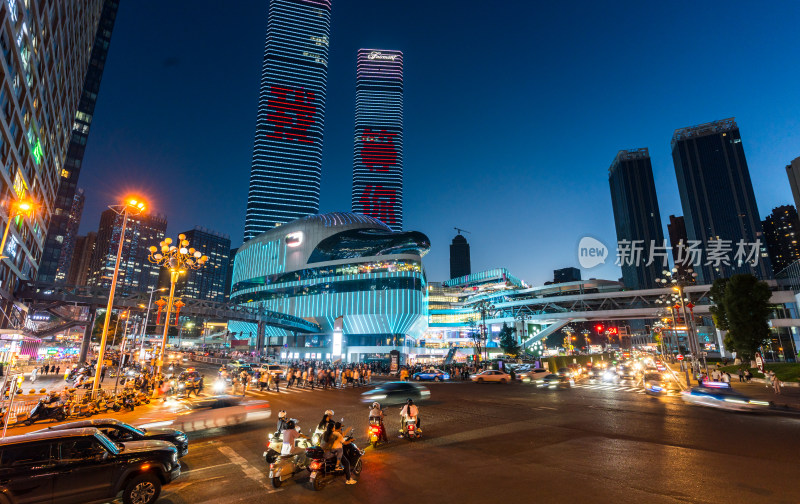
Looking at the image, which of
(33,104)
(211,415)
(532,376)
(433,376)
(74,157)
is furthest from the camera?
(74,157)

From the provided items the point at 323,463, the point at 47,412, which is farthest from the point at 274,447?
the point at 47,412

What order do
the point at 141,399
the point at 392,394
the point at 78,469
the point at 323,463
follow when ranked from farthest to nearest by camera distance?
the point at 141,399 < the point at 392,394 < the point at 323,463 < the point at 78,469

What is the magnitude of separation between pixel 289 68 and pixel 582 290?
562 feet

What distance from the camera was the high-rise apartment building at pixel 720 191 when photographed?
601 feet

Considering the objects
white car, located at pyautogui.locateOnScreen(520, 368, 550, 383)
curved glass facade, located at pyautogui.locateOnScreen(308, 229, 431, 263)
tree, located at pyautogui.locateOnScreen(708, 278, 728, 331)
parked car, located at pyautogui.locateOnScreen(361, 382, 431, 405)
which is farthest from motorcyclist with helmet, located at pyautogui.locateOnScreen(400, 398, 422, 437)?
curved glass facade, located at pyautogui.locateOnScreen(308, 229, 431, 263)

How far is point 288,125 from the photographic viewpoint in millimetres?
176875

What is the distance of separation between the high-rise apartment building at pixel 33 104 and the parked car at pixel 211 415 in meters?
28.5

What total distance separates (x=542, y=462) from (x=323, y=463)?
565 centimetres

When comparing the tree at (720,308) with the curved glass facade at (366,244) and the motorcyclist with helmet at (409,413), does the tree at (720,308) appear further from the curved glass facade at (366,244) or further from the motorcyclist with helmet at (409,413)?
the curved glass facade at (366,244)

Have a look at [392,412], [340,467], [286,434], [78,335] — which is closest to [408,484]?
[340,467]

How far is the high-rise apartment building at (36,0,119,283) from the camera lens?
94812 mm

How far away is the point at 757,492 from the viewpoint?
7.54m

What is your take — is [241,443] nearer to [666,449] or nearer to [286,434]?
[286,434]

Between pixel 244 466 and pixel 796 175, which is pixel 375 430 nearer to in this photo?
pixel 244 466
